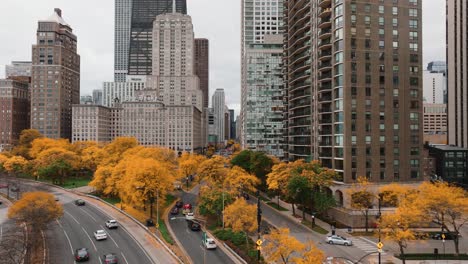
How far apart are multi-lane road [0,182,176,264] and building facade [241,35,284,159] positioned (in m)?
106

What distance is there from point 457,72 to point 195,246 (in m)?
121

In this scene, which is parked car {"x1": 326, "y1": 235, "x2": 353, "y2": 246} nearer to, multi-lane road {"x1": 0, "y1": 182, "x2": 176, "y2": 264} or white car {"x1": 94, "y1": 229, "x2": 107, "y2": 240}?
multi-lane road {"x1": 0, "y1": 182, "x2": 176, "y2": 264}

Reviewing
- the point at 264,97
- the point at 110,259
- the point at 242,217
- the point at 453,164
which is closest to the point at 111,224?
the point at 110,259

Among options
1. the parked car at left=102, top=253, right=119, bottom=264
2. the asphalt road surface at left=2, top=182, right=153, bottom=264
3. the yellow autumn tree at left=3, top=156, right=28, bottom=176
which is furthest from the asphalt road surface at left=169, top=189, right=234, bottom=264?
the yellow autumn tree at left=3, top=156, right=28, bottom=176

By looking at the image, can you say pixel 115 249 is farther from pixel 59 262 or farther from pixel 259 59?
pixel 259 59

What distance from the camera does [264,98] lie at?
546 ft

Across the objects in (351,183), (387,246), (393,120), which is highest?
(393,120)

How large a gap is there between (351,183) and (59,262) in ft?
177

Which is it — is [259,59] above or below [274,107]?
above

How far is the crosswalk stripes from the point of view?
169ft

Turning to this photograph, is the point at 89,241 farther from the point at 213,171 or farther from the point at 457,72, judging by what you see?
the point at 457,72

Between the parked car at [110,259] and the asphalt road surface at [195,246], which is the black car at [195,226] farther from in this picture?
the parked car at [110,259]

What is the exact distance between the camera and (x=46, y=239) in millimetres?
51312

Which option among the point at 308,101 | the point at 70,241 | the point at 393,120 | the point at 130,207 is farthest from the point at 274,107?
the point at 70,241
